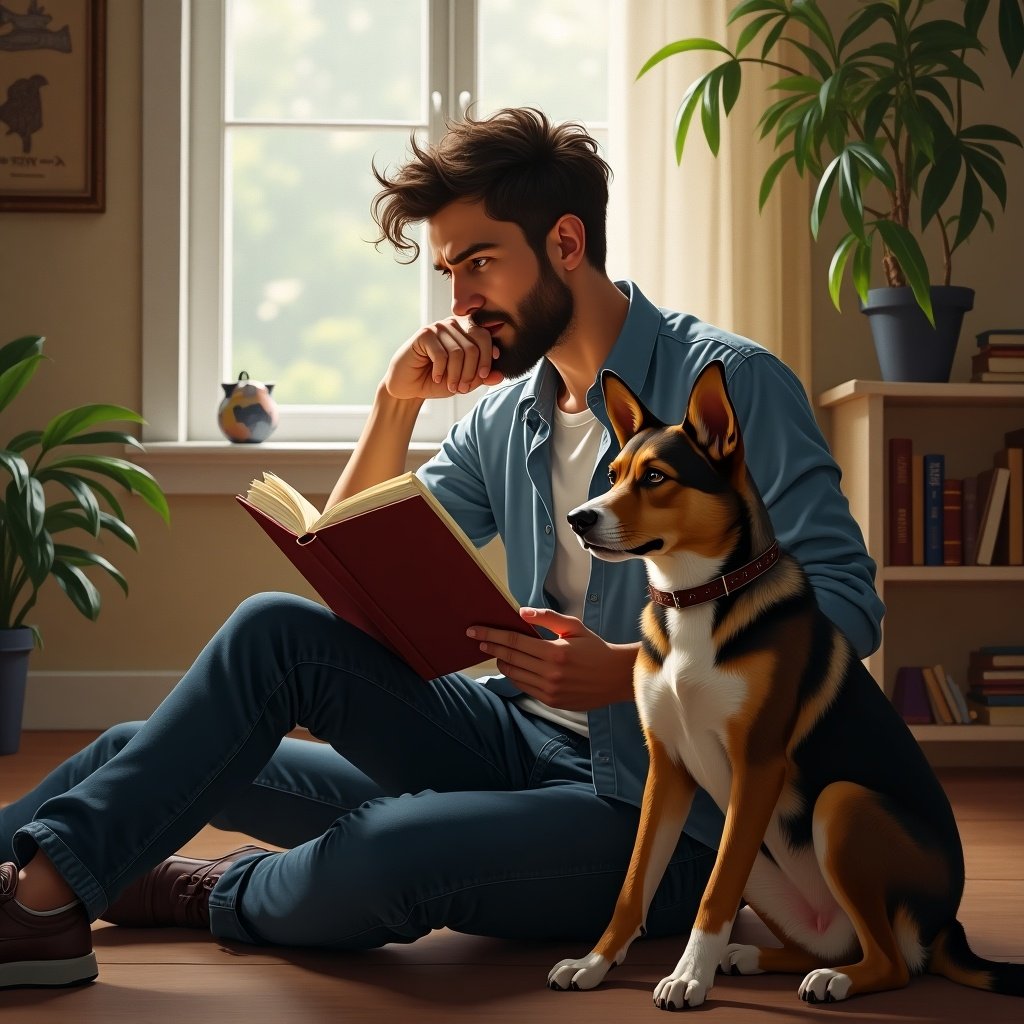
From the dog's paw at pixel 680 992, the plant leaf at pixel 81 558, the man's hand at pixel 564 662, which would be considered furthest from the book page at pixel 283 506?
the plant leaf at pixel 81 558

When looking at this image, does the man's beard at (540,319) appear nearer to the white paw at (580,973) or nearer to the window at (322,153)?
the white paw at (580,973)

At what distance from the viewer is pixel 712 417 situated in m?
1.11

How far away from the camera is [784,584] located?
1.14 metres

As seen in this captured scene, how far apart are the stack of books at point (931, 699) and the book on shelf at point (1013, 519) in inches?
11.5

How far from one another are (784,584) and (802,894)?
31 centimetres

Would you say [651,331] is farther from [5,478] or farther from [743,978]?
[5,478]

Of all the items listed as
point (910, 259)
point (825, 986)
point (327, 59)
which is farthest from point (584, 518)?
point (327, 59)

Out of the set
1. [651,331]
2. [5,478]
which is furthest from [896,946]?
[5,478]

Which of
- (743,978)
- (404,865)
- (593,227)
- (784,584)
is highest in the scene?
(593,227)

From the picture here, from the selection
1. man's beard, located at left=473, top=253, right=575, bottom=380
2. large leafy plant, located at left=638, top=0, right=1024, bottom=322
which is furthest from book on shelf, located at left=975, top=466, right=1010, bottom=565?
man's beard, located at left=473, top=253, right=575, bottom=380

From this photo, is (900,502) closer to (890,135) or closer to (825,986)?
(890,135)

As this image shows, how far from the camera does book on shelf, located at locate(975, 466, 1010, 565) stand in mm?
2668

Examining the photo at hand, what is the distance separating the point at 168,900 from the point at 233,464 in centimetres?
168

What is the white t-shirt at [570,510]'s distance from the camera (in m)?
1.52
